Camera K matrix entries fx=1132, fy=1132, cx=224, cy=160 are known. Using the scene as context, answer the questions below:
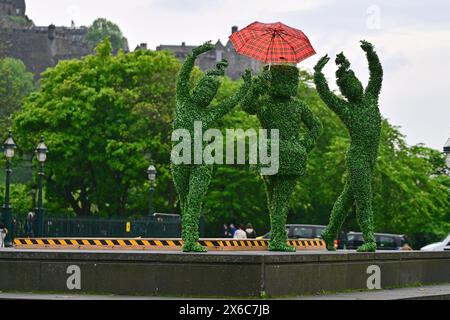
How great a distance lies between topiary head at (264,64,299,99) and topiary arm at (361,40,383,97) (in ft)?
6.19

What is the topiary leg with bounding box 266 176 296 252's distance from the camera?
22734 mm

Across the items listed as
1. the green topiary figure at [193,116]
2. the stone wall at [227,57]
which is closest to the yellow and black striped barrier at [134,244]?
the green topiary figure at [193,116]

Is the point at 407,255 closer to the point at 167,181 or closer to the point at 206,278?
the point at 206,278

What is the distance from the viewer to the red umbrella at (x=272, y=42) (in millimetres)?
23453

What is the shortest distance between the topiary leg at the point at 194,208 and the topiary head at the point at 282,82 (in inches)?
87.0

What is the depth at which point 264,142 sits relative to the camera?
74.3 ft

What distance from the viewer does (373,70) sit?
24.0m

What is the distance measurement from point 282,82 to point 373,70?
2.40 meters

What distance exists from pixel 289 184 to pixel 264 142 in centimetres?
100

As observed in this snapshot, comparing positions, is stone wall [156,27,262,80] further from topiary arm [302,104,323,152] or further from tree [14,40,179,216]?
topiary arm [302,104,323,152]

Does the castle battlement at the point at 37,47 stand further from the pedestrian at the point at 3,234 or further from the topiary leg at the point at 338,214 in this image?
the topiary leg at the point at 338,214

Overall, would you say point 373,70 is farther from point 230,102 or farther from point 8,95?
point 8,95
